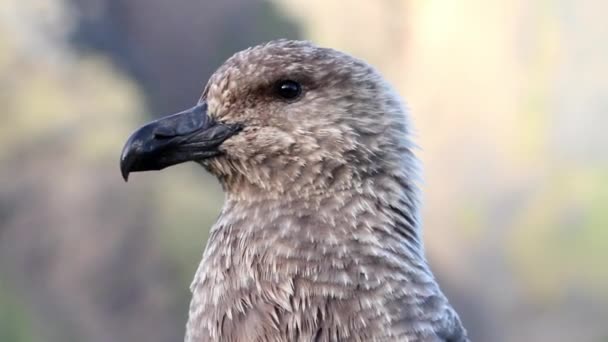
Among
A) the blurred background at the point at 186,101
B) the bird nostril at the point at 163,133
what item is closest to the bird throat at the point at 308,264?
the bird nostril at the point at 163,133

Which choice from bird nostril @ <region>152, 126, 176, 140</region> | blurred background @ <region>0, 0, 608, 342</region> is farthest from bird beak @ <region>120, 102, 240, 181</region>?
blurred background @ <region>0, 0, 608, 342</region>

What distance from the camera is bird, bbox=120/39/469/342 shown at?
0.83 meters

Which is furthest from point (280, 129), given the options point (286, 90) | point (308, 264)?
point (308, 264)

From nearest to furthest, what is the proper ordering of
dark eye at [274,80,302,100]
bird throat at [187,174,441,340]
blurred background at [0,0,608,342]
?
bird throat at [187,174,441,340] → dark eye at [274,80,302,100] → blurred background at [0,0,608,342]

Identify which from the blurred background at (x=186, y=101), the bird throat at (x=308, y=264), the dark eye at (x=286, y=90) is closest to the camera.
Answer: the bird throat at (x=308, y=264)

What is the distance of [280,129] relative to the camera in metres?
0.92

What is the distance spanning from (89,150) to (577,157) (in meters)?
1.39

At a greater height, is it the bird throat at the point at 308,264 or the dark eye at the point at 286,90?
the dark eye at the point at 286,90

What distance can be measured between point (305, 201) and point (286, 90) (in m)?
0.14

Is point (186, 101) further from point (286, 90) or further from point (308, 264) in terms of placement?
point (308, 264)

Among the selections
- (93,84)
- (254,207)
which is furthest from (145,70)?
(254,207)

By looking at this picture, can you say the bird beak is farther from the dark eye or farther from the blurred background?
the blurred background

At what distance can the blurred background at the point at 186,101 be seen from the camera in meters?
2.17

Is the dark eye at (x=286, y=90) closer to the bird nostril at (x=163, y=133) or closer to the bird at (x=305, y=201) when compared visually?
the bird at (x=305, y=201)
